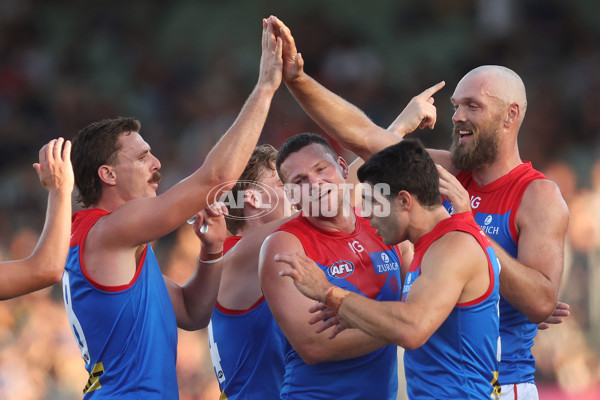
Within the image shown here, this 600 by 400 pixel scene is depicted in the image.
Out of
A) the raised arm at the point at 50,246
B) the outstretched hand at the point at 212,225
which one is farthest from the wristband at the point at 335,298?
the raised arm at the point at 50,246

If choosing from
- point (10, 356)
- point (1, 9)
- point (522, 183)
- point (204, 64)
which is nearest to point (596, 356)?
point (522, 183)

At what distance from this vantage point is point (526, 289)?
462 centimetres

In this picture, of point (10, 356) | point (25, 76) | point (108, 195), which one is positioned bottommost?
point (10, 356)

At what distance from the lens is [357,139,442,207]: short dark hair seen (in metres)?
3.99

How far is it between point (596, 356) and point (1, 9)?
13319mm

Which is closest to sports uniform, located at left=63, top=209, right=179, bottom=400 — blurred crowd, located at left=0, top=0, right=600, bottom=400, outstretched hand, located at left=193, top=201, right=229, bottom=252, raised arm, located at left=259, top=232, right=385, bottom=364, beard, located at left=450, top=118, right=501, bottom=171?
outstretched hand, located at left=193, top=201, right=229, bottom=252

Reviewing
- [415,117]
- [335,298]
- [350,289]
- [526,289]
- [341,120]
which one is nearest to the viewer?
[335,298]

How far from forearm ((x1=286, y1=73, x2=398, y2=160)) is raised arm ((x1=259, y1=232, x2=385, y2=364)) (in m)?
0.95

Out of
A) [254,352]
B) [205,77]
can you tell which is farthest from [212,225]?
[205,77]

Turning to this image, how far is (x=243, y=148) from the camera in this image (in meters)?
4.30

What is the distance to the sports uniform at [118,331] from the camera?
4.41 m

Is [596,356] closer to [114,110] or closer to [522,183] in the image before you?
[522,183]

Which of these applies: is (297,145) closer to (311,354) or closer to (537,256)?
(311,354)

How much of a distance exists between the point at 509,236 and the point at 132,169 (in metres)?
2.30
